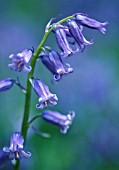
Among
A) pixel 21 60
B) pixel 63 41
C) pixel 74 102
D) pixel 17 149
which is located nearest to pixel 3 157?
pixel 17 149

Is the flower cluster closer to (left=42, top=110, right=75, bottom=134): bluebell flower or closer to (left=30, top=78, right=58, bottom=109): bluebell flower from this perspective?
(left=30, top=78, right=58, bottom=109): bluebell flower

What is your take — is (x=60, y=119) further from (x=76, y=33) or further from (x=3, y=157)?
(x=76, y=33)

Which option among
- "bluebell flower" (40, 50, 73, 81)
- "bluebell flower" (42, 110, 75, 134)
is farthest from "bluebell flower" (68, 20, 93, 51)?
"bluebell flower" (42, 110, 75, 134)

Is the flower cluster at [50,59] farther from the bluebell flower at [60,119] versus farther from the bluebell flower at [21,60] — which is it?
the bluebell flower at [60,119]

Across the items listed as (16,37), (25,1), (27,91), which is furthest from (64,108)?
(25,1)

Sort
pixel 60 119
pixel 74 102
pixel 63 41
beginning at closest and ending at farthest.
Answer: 1. pixel 63 41
2. pixel 60 119
3. pixel 74 102

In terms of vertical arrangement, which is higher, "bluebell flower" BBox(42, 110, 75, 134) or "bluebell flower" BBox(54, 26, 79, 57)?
"bluebell flower" BBox(54, 26, 79, 57)
